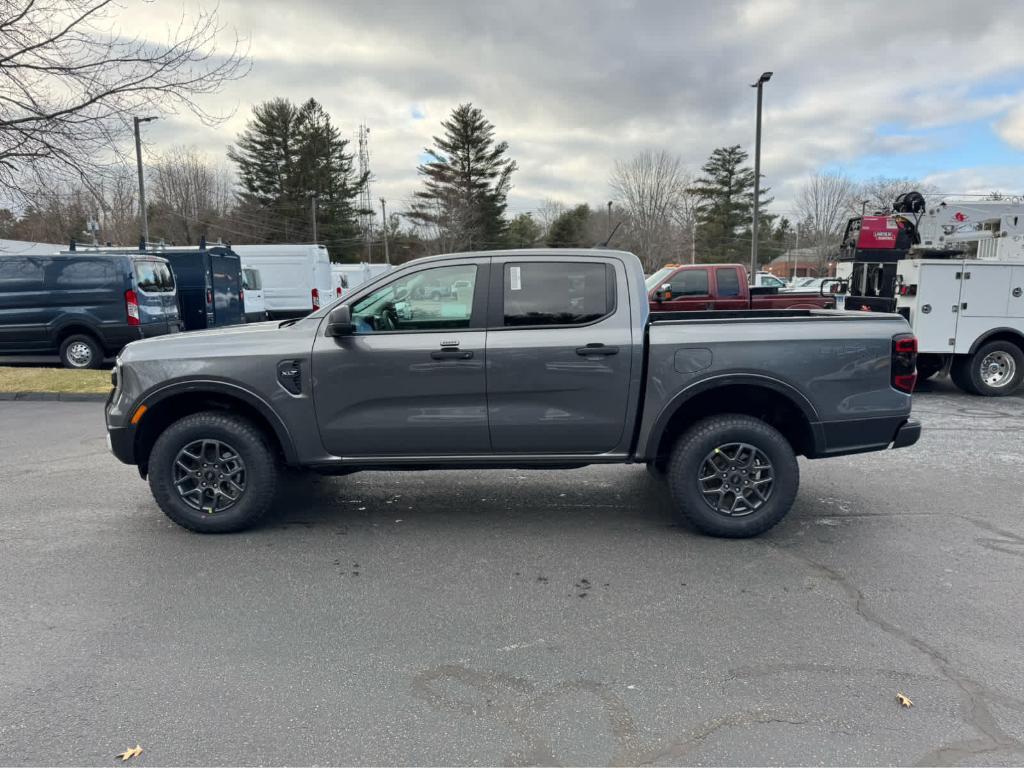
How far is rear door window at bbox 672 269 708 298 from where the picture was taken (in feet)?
43.3

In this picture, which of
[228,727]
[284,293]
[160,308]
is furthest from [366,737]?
[284,293]

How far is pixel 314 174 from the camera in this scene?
51.6m

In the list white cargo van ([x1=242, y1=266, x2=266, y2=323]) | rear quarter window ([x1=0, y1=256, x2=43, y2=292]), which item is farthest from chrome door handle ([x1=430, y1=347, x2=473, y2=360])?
white cargo van ([x1=242, y1=266, x2=266, y2=323])

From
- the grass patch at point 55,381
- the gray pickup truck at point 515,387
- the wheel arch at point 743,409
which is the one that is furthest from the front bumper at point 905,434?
the grass patch at point 55,381

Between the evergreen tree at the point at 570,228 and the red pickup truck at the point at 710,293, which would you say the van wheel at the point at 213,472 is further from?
the evergreen tree at the point at 570,228

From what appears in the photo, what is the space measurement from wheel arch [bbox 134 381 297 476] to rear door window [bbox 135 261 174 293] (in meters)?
8.56

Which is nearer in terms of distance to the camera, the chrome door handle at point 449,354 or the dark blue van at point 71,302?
the chrome door handle at point 449,354

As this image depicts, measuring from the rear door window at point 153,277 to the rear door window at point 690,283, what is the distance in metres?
9.95

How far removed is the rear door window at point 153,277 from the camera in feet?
39.5

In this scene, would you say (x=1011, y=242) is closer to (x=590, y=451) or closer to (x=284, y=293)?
(x=590, y=451)

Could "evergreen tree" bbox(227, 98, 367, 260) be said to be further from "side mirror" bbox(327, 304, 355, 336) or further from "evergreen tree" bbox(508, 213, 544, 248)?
"side mirror" bbox(327, 304, 355, 336)

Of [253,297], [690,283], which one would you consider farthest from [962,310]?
[253,297]

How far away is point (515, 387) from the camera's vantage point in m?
4.49

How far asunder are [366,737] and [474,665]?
635mm
